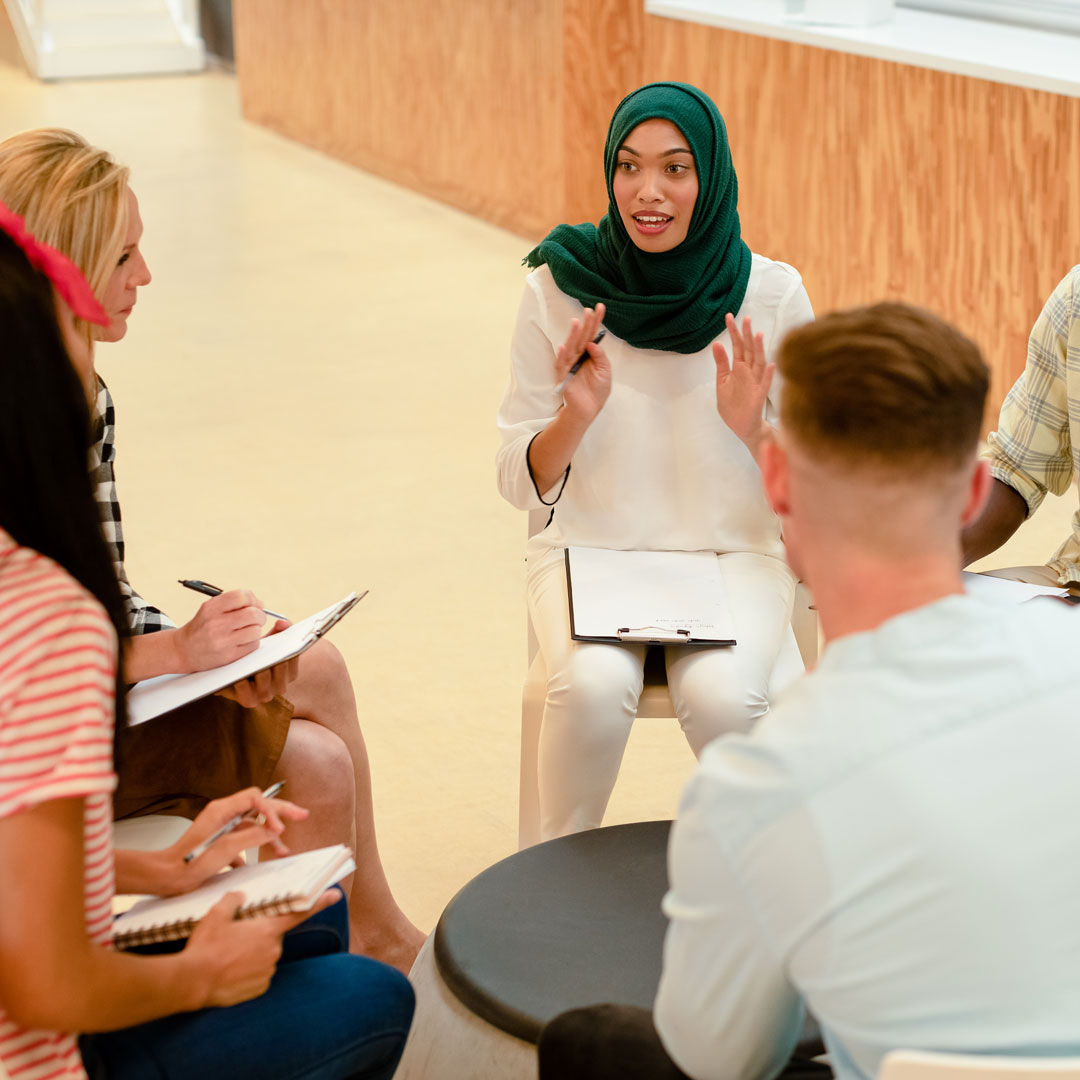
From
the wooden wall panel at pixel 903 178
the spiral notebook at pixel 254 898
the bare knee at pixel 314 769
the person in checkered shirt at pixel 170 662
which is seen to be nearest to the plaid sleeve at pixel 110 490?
the person in checkered shirt at pixel 170 662

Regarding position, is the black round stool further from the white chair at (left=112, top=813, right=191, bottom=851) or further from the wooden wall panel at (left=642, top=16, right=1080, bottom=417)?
the wooden wall panel at (left=642, top=16, right=1080, bottom=417)

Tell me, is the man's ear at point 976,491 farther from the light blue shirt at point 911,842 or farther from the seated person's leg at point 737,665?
the seated person's leg at point 737,665

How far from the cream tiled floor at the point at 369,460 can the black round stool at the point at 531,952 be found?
71 cm

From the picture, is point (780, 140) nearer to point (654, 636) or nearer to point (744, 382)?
point (744, 382)

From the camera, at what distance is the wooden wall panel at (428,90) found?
6590mm

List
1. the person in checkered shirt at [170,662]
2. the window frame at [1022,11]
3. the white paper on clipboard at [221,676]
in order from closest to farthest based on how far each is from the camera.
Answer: the white paper on clipboard at [221,676], the person in checkered shirt at [170,662], the window frame at [1022,11]

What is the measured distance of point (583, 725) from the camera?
2.26 m

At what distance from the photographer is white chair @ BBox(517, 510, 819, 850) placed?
7.72ft

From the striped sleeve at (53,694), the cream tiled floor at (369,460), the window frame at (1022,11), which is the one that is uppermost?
the striped sleeve at (53,694)

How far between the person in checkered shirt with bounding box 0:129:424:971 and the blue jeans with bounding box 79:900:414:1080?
0.49 meters

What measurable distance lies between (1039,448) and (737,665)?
600 millimetres

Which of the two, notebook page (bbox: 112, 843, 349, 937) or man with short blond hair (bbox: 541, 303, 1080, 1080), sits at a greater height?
man with short blond hair (bbox: 541, 303, 1080, 1080)

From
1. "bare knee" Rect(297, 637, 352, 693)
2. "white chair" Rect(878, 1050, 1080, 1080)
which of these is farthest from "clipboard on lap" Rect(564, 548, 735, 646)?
"white chair" Rect(878, 1050, 1080, 1080)

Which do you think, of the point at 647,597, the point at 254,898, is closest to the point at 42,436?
the point at 254,898
